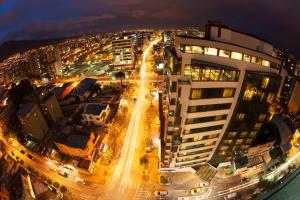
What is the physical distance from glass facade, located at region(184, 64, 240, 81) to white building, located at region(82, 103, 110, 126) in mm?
48998

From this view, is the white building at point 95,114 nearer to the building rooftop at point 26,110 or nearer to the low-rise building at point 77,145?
the low-rise building at point 77,145

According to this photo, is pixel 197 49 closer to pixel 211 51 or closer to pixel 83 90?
pixel 211 51

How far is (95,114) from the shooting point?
253 ft

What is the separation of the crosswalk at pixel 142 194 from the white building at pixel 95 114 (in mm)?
32199

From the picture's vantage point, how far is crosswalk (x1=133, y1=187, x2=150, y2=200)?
52.9 m

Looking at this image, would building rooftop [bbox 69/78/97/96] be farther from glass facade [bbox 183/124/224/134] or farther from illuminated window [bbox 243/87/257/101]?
illuminated window [bbox 243/87/257/101]

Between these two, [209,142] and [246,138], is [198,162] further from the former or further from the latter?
[246,138]

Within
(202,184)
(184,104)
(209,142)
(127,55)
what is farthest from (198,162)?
(127,55)

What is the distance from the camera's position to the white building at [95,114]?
7762 cm

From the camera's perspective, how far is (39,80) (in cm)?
14238

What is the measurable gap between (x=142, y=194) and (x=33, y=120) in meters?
46.6

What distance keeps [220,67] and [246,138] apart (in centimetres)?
2295

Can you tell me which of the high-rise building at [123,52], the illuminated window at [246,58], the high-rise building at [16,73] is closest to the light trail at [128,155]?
the illuminated window at [246,58]

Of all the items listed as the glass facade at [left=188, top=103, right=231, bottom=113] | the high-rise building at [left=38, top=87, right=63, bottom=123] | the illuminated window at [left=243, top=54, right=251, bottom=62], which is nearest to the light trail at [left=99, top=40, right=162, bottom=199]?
the glass facade at [left=188, top=103, right=231, bottom=113]
